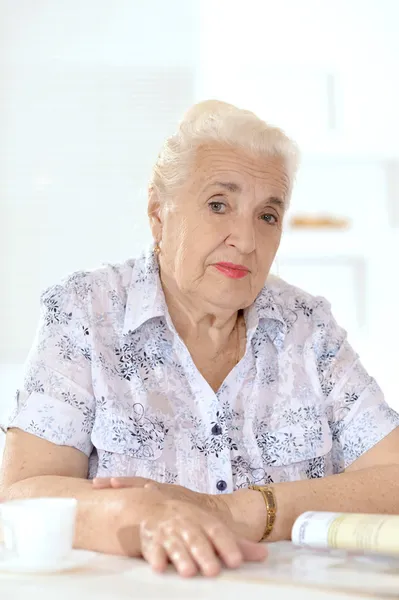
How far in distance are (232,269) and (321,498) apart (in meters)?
0.53

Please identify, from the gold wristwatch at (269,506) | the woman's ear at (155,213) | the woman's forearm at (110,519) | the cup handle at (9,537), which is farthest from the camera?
the woman's ear at (155,213)

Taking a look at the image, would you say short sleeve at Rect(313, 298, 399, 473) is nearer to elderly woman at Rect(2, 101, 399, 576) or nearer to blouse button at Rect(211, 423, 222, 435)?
elderly woman at Rect(2, 101, 399, 576)

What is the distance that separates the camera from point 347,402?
175cm

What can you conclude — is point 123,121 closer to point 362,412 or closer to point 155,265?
point 155,265

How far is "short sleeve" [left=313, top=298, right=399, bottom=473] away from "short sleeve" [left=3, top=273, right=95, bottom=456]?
50cm

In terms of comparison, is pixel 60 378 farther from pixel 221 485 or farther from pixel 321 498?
pixel 321 498

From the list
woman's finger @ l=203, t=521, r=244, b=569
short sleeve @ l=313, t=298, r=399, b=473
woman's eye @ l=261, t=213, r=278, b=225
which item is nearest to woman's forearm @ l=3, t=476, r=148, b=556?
woman's finger @ l=203, t=521, r=244, b=569

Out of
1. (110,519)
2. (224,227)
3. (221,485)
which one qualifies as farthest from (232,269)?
(110,519)

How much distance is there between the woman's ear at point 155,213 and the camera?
6.13 ft

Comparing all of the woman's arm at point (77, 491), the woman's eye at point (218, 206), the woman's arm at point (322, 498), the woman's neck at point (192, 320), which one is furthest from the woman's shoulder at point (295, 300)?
the woman's arm at point (77, 491)

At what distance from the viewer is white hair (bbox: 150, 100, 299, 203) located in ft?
5.79

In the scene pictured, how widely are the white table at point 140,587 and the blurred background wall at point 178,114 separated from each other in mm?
2591

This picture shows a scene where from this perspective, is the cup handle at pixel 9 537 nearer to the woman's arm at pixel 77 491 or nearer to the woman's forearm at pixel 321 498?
the woman's arm at pixel 77 491

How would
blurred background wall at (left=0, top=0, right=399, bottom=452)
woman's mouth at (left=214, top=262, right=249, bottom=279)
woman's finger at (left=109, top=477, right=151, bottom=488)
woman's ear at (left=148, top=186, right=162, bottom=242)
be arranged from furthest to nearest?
blurred background wall at (left=0, top=0, right=399, bottom=452)
woman's ear at (left=148, top=186, right=162, bottom=242)
woman's mouth at (left=214, top=262, right=249, bottom=279)
woman's finger at (left=109, top=477, right=151, bottom=488)
